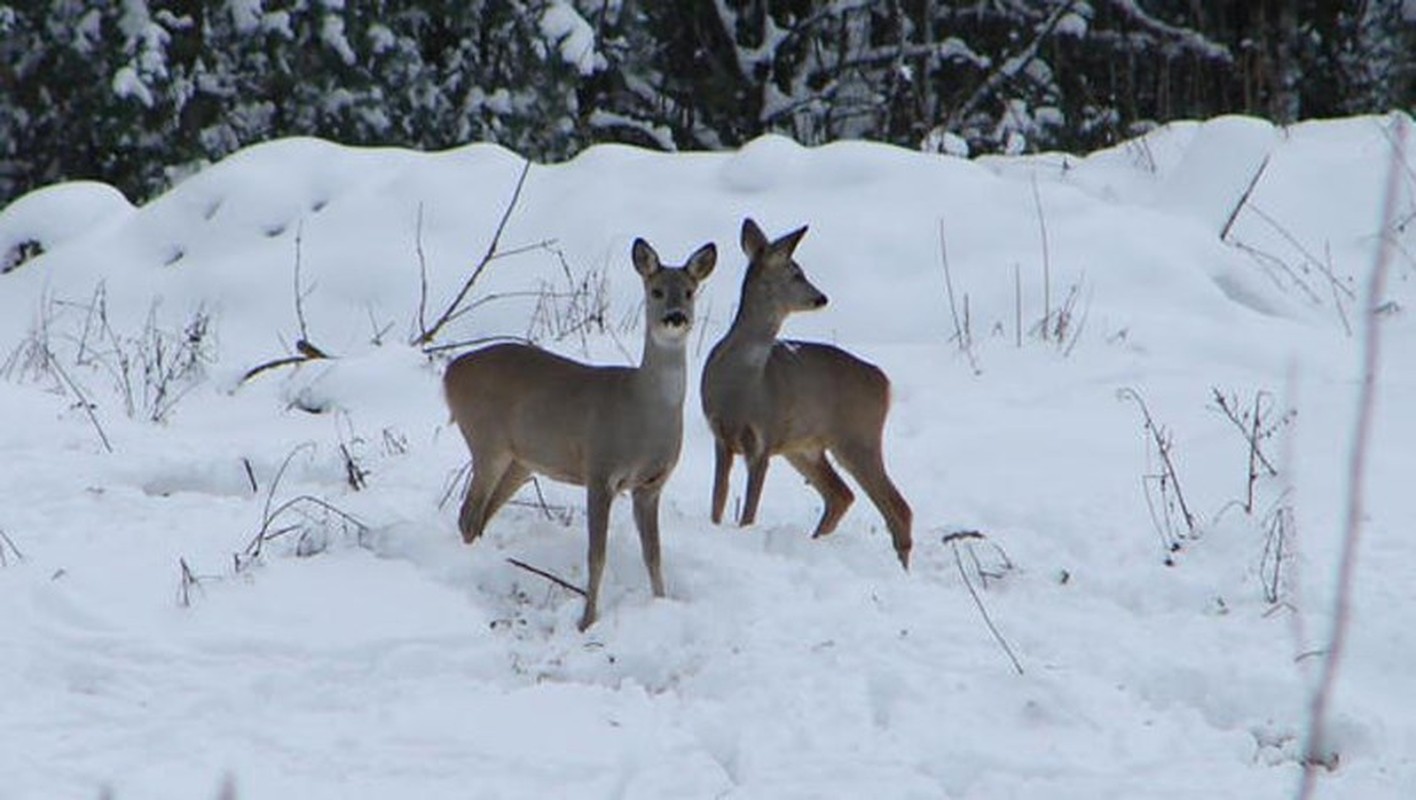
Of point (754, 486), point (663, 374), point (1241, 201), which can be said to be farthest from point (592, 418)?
point (1241, 201)

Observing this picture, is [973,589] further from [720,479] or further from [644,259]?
[644,259]

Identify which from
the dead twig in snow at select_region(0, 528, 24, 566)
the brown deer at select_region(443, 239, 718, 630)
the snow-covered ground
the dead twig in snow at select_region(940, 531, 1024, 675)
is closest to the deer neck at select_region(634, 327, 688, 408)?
the brown deer at select_region(443, 239, 718, 630)

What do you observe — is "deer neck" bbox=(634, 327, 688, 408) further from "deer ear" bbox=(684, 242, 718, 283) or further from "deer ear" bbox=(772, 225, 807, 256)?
"deer ear" bbox=(772, 225, 807, 256)

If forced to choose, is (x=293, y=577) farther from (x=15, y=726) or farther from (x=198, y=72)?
(x=198, y=72)

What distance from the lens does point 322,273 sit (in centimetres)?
1134

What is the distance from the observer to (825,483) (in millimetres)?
7309

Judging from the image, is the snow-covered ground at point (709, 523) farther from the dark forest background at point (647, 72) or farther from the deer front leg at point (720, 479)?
the dark forest background at point (647, 72)

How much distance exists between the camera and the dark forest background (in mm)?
15273

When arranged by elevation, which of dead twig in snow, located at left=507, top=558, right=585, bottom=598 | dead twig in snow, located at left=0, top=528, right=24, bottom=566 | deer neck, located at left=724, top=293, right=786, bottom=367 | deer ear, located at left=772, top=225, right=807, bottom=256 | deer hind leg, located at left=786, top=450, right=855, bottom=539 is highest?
deer ear, located at left=772, top=225, right=807, bottom=256

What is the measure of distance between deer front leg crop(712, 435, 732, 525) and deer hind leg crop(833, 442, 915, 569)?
1.09 feet

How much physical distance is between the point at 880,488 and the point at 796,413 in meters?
0.34

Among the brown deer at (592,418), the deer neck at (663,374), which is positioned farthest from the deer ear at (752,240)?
the deer neck at (663,374)

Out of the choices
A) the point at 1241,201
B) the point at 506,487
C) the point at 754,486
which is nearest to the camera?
the point at 506,487

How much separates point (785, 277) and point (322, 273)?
4.43m
